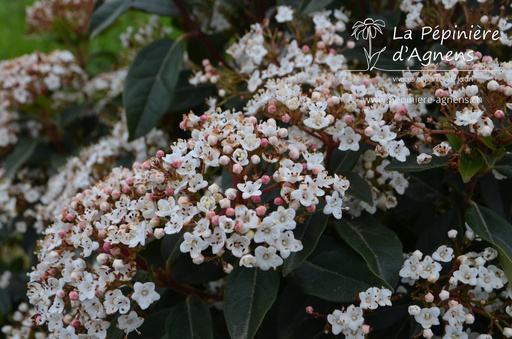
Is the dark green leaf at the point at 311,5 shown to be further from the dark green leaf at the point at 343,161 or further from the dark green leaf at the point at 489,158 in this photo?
the dark green leaf at the point at 489,158

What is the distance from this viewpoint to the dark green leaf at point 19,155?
2.79 meters

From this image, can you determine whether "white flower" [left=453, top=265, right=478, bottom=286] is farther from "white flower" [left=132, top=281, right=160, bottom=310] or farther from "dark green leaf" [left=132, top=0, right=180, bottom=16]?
"dark green leaf" [left=132, top=0, right=180, bottom=16]

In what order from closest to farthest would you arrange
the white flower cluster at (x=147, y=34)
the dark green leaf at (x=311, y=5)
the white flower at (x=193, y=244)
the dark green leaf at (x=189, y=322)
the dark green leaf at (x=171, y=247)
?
the white flower at (x=193, y=244), the dark green leaf at (x=189, y=322), the dark green leaf at (x=171, y=247), the dark green leaf at (x=311, y=5), the white flower cluster at (x=147, y=34)

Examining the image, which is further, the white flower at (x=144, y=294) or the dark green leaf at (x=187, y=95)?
the dark green leaf at (x=187, y=95)

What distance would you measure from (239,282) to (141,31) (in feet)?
6.07

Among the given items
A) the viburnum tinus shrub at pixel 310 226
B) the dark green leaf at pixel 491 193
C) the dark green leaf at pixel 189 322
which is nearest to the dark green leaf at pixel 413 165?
the viburnum tinus shrub at pixel 310 226

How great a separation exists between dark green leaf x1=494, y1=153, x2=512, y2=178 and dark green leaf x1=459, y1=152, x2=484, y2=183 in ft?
0.28

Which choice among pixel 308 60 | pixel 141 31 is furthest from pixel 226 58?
pixel 308 60

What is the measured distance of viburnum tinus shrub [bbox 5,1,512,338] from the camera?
5.08 ft

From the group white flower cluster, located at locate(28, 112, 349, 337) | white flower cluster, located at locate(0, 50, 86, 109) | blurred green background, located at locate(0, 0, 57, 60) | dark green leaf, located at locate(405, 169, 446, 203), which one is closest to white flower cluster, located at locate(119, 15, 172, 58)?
white flower cluster, located at locate(0, 50, 86, 109)

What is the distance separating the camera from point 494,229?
167cm

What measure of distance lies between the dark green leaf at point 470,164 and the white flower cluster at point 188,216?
1.09 feet

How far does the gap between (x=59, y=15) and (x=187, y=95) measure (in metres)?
1.29

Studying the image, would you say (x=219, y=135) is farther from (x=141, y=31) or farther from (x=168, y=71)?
(x=141, y=31)
